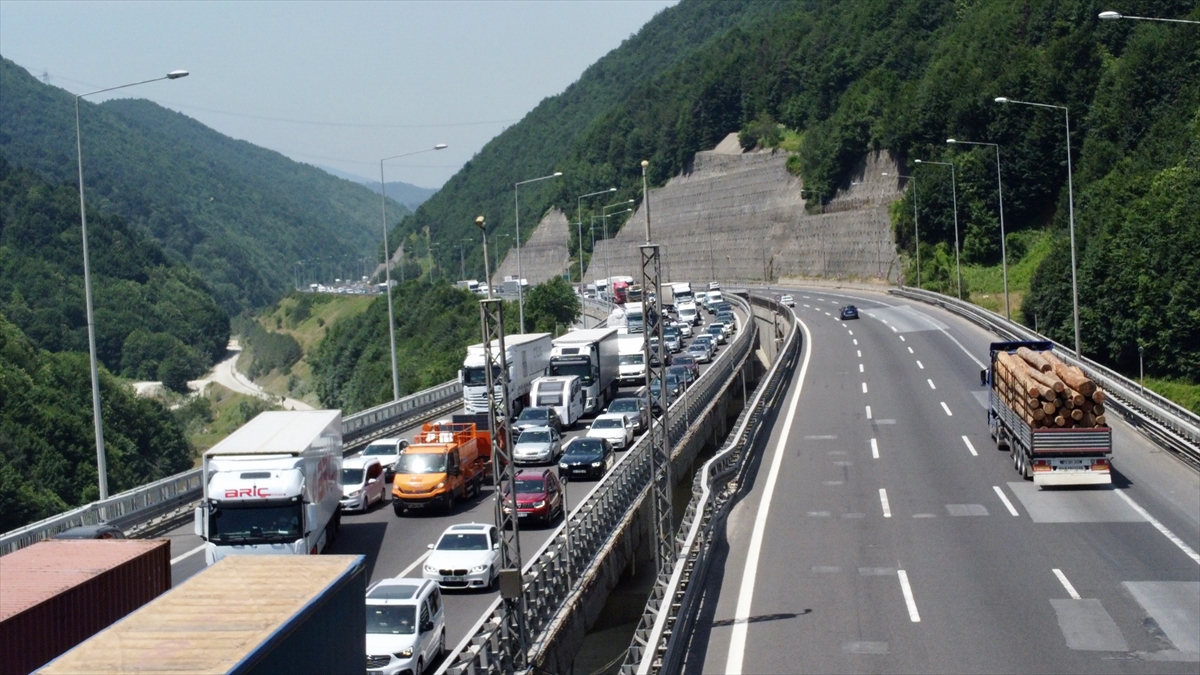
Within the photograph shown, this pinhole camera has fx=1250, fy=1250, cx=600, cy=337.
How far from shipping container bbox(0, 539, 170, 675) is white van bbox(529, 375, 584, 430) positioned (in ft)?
84.5

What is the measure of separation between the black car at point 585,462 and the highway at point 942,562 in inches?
165

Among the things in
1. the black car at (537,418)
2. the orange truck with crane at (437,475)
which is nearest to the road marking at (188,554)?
the orange truck with crane at (437,475)

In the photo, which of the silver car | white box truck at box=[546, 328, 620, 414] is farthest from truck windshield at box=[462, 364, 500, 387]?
the silver car

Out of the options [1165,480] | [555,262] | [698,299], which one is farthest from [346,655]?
[555,262]

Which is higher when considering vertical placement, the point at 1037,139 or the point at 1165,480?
the point at 1037,139

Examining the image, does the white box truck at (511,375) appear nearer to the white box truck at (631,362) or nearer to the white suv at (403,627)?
the white box truck at (631,362)

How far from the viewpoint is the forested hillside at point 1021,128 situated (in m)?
63.2

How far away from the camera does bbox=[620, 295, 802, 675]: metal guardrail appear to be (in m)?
16.9

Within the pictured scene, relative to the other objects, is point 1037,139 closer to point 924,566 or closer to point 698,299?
point 698,299

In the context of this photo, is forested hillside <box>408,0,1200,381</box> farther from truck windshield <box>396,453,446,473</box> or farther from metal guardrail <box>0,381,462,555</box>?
truck windshield <box>396,453,446,473</box>

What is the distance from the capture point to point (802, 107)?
148 m

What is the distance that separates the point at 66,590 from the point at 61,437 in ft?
201

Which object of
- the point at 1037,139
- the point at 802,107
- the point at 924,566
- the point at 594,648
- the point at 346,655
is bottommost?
the point at 594,648

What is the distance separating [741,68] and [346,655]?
159 metres
